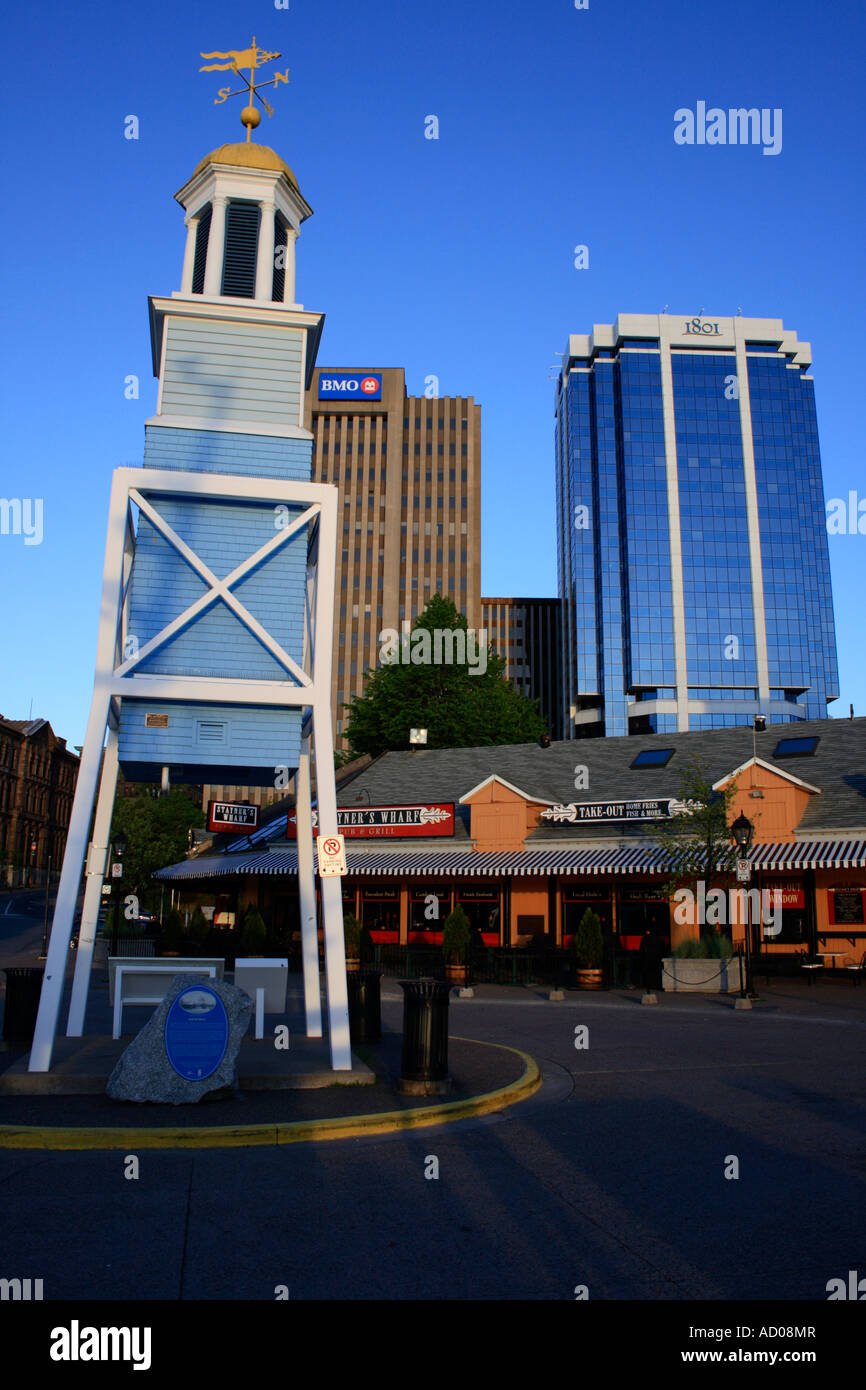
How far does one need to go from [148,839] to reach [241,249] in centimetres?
4879

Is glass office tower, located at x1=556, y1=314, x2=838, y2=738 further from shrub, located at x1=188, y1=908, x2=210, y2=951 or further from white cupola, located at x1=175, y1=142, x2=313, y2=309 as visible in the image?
white cupola, located at x1=175, y1=142, x2=313, y2=309

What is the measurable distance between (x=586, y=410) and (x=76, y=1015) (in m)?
124

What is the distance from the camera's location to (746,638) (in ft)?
391

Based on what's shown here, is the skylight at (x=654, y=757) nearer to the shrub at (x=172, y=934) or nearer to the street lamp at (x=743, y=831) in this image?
the street lamp at (x=743, y=831)

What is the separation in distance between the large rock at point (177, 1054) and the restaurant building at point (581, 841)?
18.2 metres

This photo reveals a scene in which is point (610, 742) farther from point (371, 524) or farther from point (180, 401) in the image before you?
point (371, 524)

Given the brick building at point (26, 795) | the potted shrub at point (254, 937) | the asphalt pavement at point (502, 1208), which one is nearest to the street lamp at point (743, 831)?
the asphalt pavement at point (502, 1208)

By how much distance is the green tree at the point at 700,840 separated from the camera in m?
24.5

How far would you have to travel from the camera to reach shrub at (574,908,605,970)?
24.7 m

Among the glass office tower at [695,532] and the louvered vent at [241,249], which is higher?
the glass office tower at [695,532]

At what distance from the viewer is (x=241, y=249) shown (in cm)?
1445

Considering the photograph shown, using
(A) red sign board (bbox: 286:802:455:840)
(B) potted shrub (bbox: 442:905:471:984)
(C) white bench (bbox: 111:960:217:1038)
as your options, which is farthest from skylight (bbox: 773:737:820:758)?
(C) white bench (bbox: 111:960:217:1038)

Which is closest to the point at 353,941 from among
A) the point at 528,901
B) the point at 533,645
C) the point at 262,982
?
the point at 528,901

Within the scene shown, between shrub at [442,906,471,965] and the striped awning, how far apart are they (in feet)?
9.53
